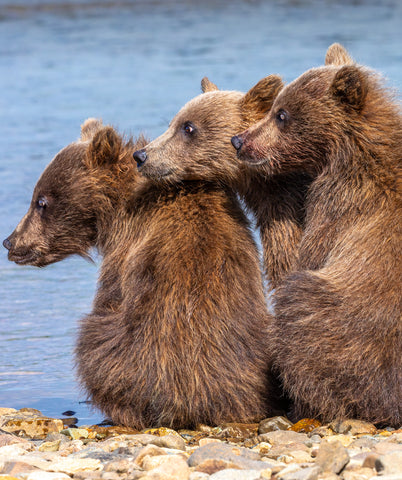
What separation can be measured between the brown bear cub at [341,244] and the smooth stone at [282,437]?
0.32 m

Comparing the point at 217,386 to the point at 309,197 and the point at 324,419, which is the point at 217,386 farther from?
the point at 309,197

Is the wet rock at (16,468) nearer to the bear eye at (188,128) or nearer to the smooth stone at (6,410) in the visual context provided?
the smooth stone at (6,410)

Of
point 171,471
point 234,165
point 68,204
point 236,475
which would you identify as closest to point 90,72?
point 68,204

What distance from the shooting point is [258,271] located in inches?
283

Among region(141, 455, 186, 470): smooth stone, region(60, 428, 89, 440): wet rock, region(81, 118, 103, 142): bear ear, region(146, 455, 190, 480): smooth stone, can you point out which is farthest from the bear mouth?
region(146, 455, 190, 480): smooth stone

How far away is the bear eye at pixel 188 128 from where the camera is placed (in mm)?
7618

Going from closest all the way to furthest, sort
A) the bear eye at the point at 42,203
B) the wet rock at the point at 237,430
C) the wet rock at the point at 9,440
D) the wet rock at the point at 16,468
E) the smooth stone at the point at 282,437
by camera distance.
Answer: the wet rock at the point at 16,468
the smooth stone at the point at 282,437
the wet rock at the point at 9,440
the wet rock at the point at 237,430
the bear eye at the point at 42,203

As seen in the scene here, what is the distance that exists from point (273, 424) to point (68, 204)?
8.19ft

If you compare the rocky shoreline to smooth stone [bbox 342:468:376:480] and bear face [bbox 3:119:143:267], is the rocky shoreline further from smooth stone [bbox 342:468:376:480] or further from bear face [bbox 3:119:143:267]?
bear face [bbox 3:119:143:267]

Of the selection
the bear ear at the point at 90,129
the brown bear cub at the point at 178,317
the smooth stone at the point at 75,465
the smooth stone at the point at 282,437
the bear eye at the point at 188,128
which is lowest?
the smooth stone at the point at 282,437

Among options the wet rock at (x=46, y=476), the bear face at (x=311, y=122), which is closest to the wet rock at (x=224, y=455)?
the wet rock at (x=46, y=476)

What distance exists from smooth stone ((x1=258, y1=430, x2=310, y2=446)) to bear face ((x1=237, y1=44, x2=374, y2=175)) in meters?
2.01

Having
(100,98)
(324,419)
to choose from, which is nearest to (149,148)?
(324,419)

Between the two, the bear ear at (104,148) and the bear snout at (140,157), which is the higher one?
the bear ear at (104,148)
